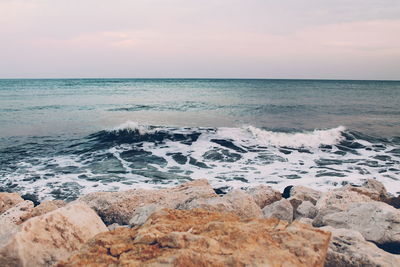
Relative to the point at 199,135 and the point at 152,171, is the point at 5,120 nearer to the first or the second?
the point at 199,135

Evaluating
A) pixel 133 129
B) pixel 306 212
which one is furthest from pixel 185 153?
pixel 306 212

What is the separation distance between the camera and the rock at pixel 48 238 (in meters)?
3.00

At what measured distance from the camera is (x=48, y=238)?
3.22 m

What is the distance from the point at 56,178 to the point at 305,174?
26.8 ft

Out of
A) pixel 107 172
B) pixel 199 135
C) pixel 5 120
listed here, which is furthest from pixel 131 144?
pixel 5 120

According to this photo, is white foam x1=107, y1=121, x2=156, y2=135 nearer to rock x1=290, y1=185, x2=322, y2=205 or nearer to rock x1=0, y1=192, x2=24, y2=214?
rock x1=0, y1=192, x2=24, y2=214

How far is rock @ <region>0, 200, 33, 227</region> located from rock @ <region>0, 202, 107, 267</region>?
60.7 inches

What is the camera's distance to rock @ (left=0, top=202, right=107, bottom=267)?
300 centimetres

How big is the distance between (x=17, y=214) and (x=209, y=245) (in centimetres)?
359

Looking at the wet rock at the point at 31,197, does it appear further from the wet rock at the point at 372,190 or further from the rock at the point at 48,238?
the wet rock at the point at 372,190

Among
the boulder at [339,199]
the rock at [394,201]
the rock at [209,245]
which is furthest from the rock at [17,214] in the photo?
the rock at [394,201]

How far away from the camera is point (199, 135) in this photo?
1775 centimetres

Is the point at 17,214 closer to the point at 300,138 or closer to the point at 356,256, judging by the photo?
the point at 356,256

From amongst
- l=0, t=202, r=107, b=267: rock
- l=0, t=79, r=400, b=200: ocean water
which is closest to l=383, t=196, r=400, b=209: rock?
l=0, t=79, r=400, b=200: ocean water
